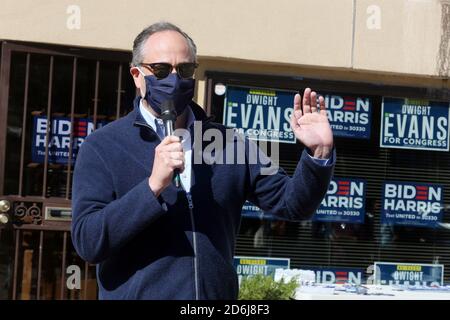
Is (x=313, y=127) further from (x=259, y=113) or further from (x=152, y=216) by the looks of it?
(x=259, y=113)

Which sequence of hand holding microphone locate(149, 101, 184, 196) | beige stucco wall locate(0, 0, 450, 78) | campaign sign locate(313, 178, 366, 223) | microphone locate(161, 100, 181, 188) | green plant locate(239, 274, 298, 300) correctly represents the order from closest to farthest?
hand holding microphone locate(149, 101, 184, 196), microphone locate(161, 100, 181, 188), green plant locate(239, 274, 298, 300), beige stucco wall locate(0, 0, 450, 78), campaign sign locate(313, 178, 366, 223)

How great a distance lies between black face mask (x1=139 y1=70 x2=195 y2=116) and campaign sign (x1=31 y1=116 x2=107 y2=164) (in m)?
3.56

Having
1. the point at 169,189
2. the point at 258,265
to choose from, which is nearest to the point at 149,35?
the point at 169,189

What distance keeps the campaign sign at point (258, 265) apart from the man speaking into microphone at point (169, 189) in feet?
11.8

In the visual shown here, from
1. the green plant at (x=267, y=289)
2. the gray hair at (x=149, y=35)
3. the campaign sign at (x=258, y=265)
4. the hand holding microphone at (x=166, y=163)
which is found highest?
the gray hair at (x=149, y=35)

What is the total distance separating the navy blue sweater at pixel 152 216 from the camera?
2375mm

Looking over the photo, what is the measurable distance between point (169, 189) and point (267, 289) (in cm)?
333

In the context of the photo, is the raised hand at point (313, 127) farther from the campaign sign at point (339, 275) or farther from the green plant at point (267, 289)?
the campaign sign at point (339, 275)

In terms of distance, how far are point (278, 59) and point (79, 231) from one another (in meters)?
3.92

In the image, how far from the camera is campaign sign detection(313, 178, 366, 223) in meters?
6.42

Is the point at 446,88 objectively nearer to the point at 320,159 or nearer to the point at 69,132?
the point at 69,132

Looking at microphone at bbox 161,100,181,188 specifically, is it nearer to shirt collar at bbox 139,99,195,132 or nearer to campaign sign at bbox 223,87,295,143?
shirt collar at bbox 139,99,195,132

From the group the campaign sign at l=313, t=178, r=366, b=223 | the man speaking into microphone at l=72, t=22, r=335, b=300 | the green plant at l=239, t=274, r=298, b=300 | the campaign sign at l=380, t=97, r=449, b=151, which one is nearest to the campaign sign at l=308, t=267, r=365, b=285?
the campaign sign at l=313, t=178, r=366, b=223

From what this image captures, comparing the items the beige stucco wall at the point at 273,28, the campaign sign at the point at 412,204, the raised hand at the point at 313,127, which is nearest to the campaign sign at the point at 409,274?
the campaign sign at the point at 412,204
